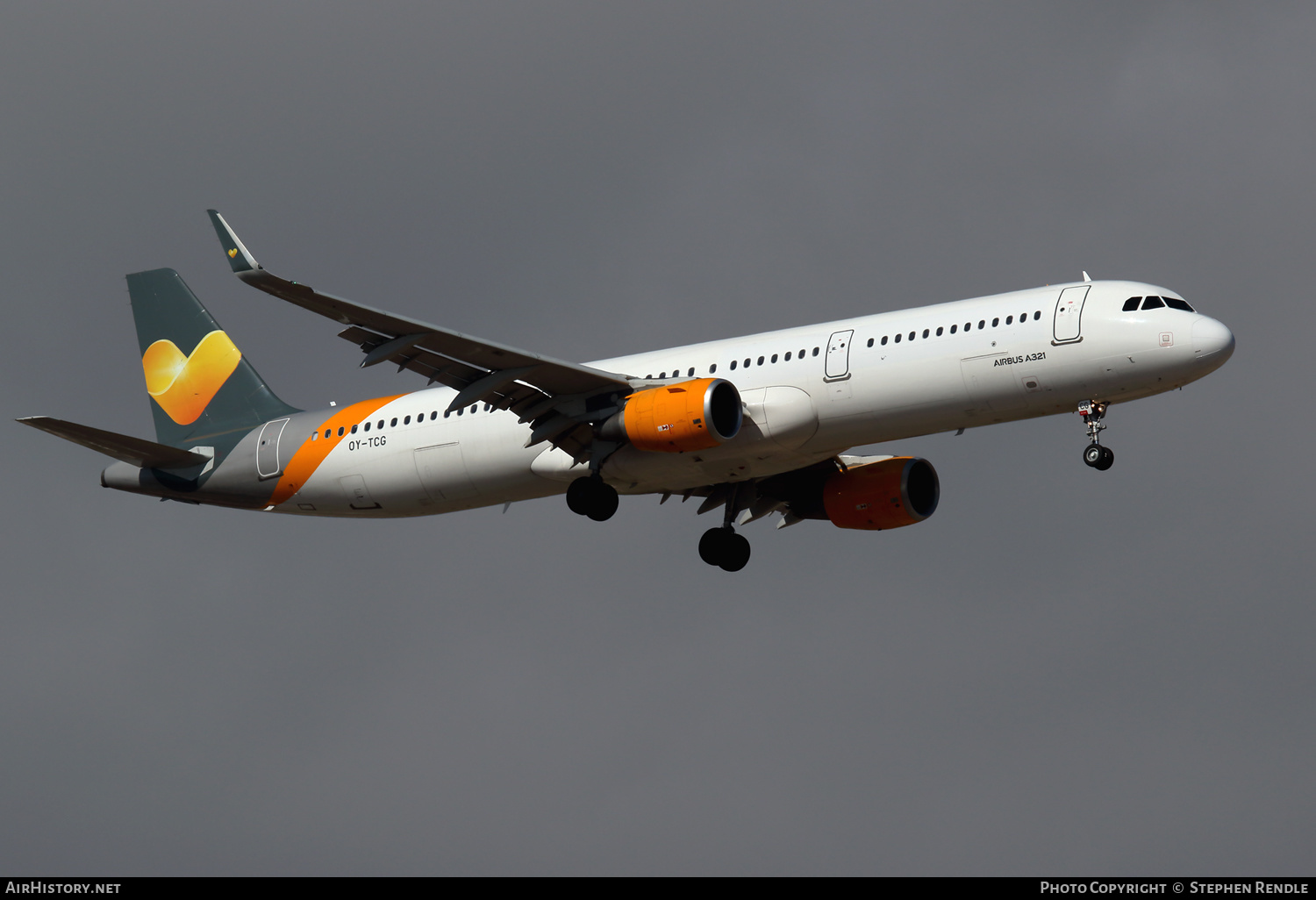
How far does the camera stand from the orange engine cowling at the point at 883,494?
43.9 m

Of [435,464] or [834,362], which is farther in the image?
[435,464]

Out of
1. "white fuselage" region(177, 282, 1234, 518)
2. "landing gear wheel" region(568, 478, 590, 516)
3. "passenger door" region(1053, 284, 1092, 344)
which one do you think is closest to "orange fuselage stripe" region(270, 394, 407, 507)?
"white fuselage" region(177, 282, 1234, 518)

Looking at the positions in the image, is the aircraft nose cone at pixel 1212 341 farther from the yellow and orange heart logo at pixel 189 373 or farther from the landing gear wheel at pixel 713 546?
the yellow and orange heart logo at pixel 189 373

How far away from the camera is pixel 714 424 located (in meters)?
37.7

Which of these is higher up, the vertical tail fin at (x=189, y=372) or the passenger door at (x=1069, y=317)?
the vertical tail fin at (x=189, y=372)

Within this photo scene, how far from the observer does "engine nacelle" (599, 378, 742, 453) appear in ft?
124

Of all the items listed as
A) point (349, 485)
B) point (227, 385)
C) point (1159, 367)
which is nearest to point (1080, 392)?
point (1159, 367)

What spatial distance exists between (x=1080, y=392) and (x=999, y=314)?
8.32 ft

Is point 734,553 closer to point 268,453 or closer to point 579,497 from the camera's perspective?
point 579,497

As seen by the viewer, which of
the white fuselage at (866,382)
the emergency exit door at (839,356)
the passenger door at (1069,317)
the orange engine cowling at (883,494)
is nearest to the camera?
the white fuselage at (866,382)

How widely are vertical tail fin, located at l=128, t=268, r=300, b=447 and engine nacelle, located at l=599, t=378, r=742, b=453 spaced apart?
13.9 m

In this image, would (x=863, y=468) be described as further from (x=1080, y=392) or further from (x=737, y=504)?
(x=1080, y=392)

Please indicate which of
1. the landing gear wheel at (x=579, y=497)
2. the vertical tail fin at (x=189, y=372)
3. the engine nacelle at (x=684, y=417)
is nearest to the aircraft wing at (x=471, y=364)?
the landing gear wheel at (x=579, y=497)

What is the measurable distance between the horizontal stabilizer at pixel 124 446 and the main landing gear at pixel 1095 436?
23.9 meters
